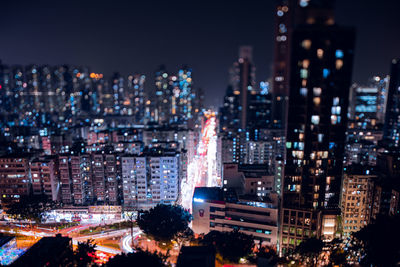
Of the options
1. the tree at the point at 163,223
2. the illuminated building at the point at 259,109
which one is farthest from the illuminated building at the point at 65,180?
the illuminated building at the point at 259,109

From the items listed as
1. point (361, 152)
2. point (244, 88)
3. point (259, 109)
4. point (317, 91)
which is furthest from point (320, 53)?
point (244, 88)

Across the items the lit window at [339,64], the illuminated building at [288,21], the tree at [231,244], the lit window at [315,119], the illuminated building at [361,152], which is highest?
the illuminated building at [288,21]

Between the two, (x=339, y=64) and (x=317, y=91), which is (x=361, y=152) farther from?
(x=339, y=64)

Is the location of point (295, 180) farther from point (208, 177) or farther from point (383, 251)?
point (208, 177)

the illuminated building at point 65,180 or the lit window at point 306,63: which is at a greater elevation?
the lit window at point 306,63

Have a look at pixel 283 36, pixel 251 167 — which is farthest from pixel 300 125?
pixel 251 167

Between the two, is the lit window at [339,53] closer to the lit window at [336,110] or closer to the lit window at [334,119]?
the lit window at [336,110]
